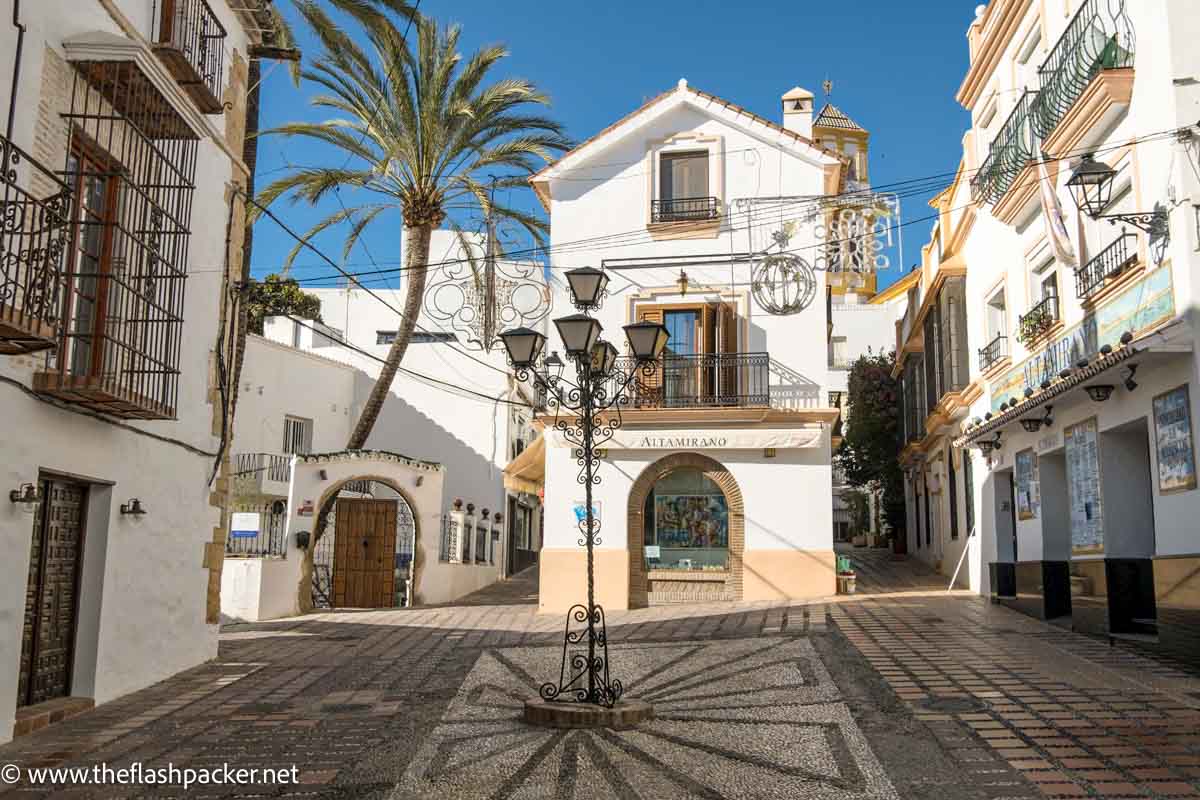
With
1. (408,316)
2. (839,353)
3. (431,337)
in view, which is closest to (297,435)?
(431,337)

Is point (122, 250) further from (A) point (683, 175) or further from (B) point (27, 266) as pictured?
(A) point (683, 175)

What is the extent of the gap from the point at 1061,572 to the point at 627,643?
5.90m

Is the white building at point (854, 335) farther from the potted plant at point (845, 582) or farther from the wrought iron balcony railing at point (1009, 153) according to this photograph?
the wrought iron balcony railing at point (1009, 153)

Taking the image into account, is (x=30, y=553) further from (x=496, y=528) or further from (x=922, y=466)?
(x=922, y=466)

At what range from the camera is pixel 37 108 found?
8.26 m

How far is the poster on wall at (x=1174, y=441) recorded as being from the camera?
1009 centimetres

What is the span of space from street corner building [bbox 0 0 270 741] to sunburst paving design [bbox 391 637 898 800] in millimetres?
3400

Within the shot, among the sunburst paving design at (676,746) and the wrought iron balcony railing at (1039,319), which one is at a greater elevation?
the wrought iron balcony railing at (1039,319)

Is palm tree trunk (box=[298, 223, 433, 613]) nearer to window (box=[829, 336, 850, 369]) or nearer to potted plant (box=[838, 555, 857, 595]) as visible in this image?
potted plant (box=[838, 555, 857, 595])

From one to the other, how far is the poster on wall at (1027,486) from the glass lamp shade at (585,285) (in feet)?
27.2

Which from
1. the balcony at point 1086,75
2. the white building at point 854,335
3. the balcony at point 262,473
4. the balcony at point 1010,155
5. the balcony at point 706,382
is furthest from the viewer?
the white building at point 854,335

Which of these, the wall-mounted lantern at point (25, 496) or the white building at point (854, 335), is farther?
the white building at point (854, 335)

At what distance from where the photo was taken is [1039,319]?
1468 cm

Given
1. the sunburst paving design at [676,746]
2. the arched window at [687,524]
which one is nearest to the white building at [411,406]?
the arched window at [687,524]
